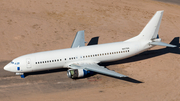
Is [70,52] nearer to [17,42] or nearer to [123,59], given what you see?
[123,59]

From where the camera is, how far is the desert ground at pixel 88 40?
44.1 meters

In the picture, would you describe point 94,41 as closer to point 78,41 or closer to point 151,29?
point 78,41

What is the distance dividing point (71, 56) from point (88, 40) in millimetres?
14499

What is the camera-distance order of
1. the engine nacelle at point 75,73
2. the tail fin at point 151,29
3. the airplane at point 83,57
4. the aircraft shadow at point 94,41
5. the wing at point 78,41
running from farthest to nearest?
1. the aircraft shadow at point 94,41
2. the wing at point 78,41
3. the tail fin at point 151,29
4. the engine nacelle at point 75,73
5. the airplane at point 83,57

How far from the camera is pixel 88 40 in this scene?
6066cm


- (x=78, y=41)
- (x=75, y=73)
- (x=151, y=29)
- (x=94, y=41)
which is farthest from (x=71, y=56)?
(x=151, y=29)

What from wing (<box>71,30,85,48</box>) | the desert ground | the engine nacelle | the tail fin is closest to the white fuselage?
the tail fin

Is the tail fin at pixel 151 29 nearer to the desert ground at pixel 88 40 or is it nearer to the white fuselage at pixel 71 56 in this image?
the white fuselage at pixel 71 56

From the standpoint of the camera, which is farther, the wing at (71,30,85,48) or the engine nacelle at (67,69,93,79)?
the wing at (71,30,85,48)

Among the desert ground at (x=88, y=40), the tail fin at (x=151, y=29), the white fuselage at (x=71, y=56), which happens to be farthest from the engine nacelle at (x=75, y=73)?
the tail fin at (x=151, y=29)

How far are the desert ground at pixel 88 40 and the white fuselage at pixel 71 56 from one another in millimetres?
2974

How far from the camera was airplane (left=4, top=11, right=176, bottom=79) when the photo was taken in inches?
1795

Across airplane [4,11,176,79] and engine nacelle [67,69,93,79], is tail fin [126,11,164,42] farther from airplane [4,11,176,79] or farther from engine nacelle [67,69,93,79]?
engine nacelle [67,69,93,79]

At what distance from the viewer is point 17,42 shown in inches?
2306
